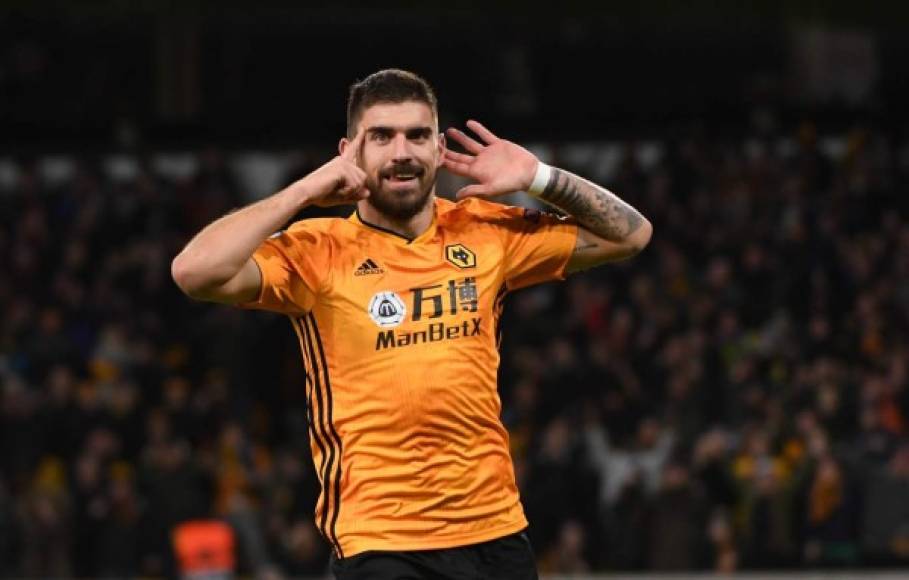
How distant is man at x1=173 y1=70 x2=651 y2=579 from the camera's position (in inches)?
192

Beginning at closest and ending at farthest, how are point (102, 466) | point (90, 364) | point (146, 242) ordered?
point (102, 466)
point (90, 364)
point (146, 242)

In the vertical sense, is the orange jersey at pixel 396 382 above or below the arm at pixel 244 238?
below

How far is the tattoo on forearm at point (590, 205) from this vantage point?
531 centimetres

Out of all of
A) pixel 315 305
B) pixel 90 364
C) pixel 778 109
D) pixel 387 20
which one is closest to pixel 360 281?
pixel 315 305

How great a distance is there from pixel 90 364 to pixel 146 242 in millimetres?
1922

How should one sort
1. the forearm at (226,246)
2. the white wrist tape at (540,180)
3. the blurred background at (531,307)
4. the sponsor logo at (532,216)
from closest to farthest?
the forearm at (226,246)
the white wrist tape at (540,180)
the sponsor logo at (532,216)
the blurred background at (531,307)

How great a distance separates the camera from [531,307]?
16.2 m

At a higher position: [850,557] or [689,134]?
[689,134]

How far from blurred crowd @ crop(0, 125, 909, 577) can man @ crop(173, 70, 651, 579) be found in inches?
342

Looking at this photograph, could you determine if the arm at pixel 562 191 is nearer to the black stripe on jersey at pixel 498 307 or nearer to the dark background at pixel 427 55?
the black stripe on jersey at pixel 498 307

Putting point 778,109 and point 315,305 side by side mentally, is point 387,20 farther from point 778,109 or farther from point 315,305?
point 315,305

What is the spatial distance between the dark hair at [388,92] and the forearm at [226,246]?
1.13 ft

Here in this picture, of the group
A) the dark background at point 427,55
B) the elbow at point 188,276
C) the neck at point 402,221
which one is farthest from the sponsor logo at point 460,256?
the dark background at point 427,55

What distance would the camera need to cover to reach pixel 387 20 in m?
23.4
